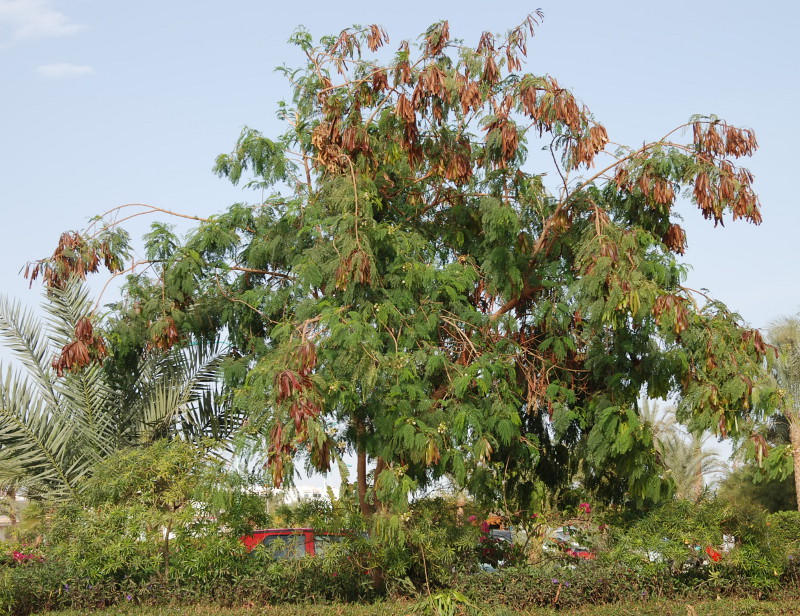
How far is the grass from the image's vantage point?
958 centimetres

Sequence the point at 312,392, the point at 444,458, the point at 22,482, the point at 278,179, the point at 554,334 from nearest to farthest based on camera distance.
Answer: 1. the point at 312,392
2. the point at 444,458
3. the point at 554,334
4. the point at 278,179
5. the point at 22,482

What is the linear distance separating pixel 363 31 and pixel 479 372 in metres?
4.87

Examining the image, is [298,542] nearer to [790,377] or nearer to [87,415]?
[87,415]

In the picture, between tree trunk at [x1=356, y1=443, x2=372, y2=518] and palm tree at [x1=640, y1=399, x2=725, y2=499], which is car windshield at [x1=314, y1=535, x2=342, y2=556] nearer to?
tree trunk at [x1=356, y1=443, x2=372, y2=518]

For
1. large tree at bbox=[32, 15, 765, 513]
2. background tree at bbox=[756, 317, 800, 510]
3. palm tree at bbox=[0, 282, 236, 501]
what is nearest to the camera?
large tree at bbox=[32, 15, 765, 513]

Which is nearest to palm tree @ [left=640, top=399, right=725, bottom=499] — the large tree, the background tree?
the background tree

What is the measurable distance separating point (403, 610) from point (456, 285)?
3.57 metres

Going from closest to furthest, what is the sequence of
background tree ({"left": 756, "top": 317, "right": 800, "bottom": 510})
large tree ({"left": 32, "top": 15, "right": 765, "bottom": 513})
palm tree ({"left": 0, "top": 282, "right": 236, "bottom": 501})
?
large tree ({"left": 32, "top": 15, "right": 765, "bottom": 513})
palm tree ({"left": 0, "top": 282, "right": 236, "bottom": 501})
background tree ({"left": 756, "top": 317, "right": 800, "bottom": 510})

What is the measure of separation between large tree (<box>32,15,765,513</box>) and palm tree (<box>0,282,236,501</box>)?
6.14ft

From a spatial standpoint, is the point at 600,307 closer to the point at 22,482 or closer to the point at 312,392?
the point at 312,392

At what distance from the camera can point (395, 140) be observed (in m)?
11.4

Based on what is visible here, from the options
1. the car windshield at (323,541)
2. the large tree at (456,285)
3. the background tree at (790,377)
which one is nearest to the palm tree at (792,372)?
the background tree at (790,377)

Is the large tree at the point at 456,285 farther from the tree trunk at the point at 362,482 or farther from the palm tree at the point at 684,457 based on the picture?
the palm tree at the point at 684,457

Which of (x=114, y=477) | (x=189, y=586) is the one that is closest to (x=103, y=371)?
(x=114, y=477)
